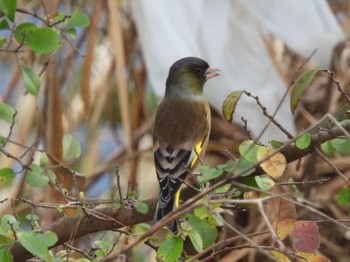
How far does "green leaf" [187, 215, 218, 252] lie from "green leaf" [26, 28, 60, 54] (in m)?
0.45

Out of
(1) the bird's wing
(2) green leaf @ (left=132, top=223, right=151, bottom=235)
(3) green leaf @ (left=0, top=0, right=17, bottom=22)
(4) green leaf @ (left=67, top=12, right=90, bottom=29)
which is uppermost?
(3) green leaf @ (left=0, top=0, right=17, bottom=22)

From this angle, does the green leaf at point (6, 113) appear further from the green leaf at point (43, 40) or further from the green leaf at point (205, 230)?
the green leaf at point (205, 230)

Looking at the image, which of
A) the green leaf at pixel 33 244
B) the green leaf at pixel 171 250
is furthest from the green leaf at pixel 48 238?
the green leaf at pixel 171 250

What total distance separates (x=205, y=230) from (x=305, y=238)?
246 mm

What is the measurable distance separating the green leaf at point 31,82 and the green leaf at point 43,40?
0.12 metres

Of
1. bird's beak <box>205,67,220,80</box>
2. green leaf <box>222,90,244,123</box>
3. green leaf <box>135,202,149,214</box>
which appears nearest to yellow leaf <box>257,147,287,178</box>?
green leaf <box>222,90,244,123</box>

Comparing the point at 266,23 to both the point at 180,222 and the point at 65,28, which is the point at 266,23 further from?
the point at 180,222

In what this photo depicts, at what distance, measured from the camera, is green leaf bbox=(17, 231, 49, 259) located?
62.7 inches

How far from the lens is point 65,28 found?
2.17 meters

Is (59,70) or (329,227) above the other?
(59,70)

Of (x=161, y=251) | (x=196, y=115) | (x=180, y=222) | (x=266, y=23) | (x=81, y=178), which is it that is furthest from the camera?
(x=266, y=23)

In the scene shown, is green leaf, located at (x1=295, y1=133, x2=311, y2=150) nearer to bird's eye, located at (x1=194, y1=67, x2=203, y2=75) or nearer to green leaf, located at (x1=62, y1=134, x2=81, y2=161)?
green leaf, located at (x1=62, y1=134, x2=81, y2=161)

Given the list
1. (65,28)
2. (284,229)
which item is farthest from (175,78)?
(284,229)

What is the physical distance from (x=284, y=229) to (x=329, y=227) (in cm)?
225
